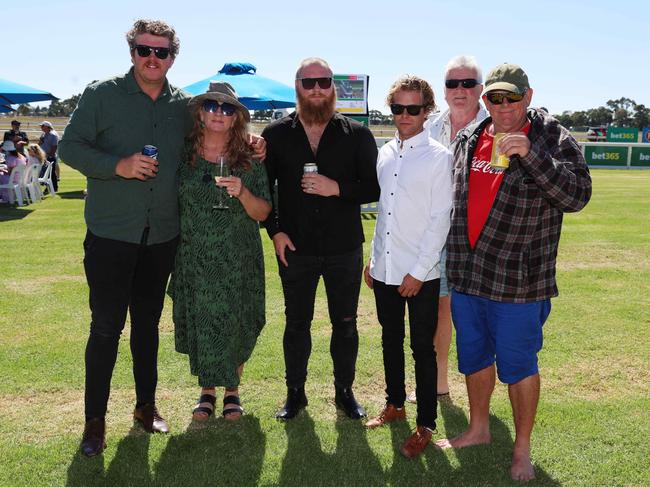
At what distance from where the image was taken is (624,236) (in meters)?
11.4

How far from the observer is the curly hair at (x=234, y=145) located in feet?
12.8

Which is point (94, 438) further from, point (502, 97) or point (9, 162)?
point (9, 162)

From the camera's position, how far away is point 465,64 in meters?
4.49

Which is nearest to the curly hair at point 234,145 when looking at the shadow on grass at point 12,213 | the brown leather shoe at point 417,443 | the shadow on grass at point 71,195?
the brown leather shoe at point 417,443

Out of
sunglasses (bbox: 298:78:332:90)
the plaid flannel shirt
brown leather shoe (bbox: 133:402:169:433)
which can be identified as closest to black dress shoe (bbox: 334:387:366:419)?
brown leather shoe (bbox: 133:402:169:433)

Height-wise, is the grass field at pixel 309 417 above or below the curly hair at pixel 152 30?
below

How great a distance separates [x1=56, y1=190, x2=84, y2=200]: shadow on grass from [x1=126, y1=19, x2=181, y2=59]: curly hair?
14286 mm

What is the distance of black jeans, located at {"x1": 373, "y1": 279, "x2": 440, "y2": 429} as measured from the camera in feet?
12.5

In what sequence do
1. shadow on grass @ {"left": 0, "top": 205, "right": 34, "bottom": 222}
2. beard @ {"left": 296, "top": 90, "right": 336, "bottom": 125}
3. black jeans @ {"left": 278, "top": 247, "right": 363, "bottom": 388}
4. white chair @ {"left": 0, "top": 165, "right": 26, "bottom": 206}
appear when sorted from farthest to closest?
white chair @ {"left": 0, "top": 165, "right": 26, "bottom": 206}, shadow on grass @ {"left": 0, "top": 205, "right": 34, "bottom": 222}, black jeans @ {"left": 278, "top": 247, "right": 363, "bottom": 388}, beard @ {"left": 296, "top": 90, "right": 336, "bottom": 125}

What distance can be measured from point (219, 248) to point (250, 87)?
12.0 meters

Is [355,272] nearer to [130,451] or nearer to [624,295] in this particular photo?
[130,451]

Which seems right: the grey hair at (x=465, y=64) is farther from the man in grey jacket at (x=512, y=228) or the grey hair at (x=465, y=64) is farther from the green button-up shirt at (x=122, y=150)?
the green button-up shirt at (x=122, y=150)

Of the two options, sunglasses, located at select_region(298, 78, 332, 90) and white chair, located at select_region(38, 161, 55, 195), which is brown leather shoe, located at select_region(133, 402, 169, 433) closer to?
sunglasses, located at select_region(298, 78, 332, 90)

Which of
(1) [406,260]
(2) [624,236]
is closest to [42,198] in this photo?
(2) [624,236]
